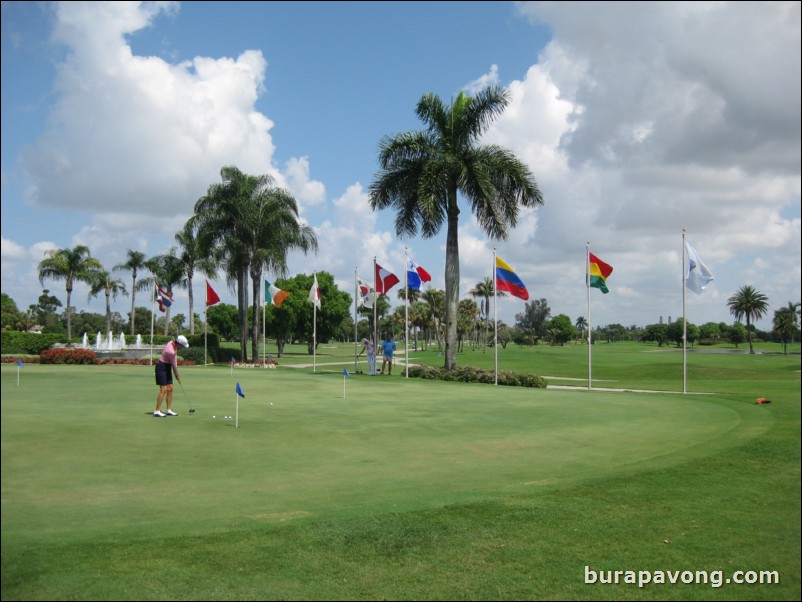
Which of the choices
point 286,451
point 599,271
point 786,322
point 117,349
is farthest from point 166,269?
point 786,322

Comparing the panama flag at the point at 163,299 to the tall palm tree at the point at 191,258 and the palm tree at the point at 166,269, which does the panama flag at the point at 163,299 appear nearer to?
the tall palm tree at the point at 191,258

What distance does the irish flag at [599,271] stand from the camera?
114 feet

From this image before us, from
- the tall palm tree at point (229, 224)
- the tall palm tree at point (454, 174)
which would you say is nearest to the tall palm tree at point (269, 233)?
the tall palm tree at point (229, 224)

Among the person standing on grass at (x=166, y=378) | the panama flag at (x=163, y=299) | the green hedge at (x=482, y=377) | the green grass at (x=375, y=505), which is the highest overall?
the panama flag at (x=163, y=299)

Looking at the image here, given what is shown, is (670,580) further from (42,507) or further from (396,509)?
(42,507)

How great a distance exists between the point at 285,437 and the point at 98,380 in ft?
37.1

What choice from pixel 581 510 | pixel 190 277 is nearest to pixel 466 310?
pixel 190 277

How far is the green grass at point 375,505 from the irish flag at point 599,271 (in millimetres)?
18469

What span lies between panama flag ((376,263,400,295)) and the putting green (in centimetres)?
1782

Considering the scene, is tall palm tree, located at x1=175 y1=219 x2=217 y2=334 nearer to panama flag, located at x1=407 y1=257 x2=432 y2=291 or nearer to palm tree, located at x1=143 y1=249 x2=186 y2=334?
palm tree, located at x1=143 y1=249 x2=186 y2=334

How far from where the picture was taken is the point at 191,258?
7719cm

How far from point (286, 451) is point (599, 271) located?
85.4 feet

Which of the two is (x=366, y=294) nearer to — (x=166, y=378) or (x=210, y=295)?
(x=210, y=295)

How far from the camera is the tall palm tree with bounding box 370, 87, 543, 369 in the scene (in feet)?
128
